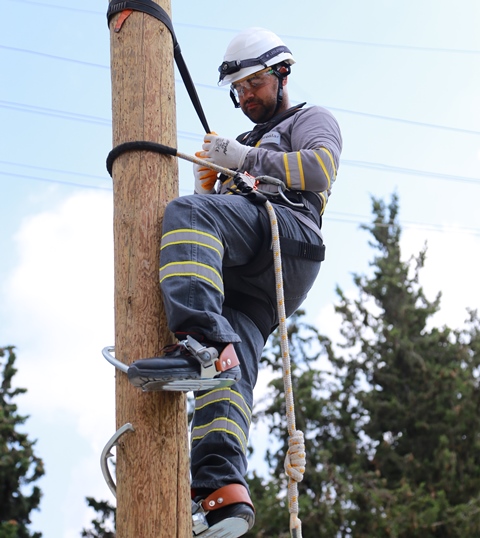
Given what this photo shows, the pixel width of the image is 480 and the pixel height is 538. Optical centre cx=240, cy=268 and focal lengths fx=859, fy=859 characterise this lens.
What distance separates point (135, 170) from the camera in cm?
273

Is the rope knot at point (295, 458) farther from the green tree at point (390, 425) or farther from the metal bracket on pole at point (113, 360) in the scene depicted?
the green tree at point (390, 425)

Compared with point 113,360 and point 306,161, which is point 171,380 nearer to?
point 113,360

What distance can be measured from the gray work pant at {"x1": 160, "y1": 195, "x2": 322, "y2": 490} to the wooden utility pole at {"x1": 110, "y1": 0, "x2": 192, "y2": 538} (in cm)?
8

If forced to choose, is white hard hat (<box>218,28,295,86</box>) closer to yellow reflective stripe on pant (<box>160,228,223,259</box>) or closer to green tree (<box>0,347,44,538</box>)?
yellow reflective stripe on pant (<box>160,228,223,259</box>)

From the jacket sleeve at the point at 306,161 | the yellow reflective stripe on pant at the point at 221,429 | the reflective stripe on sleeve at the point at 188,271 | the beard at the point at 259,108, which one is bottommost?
the yellow reflective stripe on pant at the point at 221,429

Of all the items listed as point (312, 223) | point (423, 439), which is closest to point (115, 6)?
point (312, 223)

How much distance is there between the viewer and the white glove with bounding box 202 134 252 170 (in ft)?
10.2

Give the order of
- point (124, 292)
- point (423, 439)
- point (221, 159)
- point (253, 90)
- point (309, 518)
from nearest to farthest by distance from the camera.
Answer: point (124, 292)
point (221, 159)
point (253, 90)
point (309, 518)
point (423, 439)

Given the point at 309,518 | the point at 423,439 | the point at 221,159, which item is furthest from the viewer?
the point at 423,439

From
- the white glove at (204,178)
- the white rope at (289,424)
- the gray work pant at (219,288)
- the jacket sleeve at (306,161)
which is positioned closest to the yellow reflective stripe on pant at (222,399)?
the gray work pant at (219,288)

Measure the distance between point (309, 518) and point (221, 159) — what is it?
11372 mm

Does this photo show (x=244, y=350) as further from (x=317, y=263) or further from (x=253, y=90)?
(x=253, y=90)

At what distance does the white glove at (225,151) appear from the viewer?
3100mm

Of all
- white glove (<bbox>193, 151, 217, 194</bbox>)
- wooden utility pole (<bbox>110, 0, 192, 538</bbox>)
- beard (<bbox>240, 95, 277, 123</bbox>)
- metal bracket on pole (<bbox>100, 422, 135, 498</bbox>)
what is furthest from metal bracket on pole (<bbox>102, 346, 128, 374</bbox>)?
beard (<bbox>240, 95, 277, 123</bbox>)
